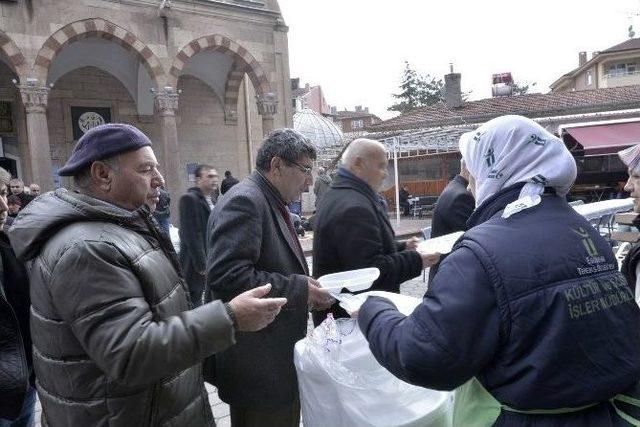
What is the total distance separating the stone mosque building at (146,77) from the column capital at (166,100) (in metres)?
0.03

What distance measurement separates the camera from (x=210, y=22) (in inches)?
539

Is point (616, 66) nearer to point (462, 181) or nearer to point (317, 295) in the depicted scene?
point (462, 181)

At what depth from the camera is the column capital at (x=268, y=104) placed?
14.7 meters

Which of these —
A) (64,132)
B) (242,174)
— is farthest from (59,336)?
(242,174)

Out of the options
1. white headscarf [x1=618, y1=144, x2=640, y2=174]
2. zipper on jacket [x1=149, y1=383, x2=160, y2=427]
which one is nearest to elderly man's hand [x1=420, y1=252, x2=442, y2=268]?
white headscarf [x1=618, y1=144, x2=640, y2=174]

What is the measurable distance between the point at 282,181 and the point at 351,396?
1.05 metres

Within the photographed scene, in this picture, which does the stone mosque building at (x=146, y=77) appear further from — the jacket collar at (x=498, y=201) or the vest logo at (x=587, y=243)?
the vest logo at (x=587, y=243)

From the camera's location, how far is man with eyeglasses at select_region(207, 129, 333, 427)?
2.13 m

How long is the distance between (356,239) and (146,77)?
14.4 meters

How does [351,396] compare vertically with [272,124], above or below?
below

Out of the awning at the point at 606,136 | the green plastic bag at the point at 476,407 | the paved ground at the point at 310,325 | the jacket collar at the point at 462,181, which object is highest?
the awning at the point at 606,136

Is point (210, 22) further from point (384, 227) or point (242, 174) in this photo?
point (384, 227)

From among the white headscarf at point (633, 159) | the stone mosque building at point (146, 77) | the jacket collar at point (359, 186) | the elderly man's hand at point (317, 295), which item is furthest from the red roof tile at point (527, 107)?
the elderly man's hand at point (317, 295)

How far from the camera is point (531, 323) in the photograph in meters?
1.25
